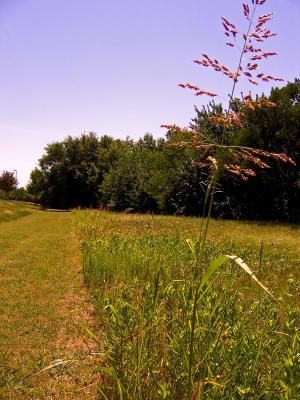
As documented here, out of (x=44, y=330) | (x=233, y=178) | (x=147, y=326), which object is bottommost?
(x=44, y=330)

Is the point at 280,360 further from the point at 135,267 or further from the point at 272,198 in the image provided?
the point at 272,198

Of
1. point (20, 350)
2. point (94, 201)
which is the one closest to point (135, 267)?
point (20, 350)

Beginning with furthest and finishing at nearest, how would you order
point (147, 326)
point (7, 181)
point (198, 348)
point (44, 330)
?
1. point (7, 181)
2. point (44, 330)
3. point (147, 326)
4. point (198, 348)

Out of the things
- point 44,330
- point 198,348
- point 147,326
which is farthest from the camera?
point 44,330

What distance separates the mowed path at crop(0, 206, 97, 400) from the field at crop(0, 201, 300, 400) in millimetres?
17

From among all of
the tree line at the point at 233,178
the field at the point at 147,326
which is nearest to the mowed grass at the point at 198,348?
the field at the point at 147,326

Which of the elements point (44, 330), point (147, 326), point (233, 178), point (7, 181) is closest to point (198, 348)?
point (147, 326)

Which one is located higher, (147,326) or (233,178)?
(233,178)

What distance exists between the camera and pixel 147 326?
11.1 feet

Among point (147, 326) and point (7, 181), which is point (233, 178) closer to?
point (147, 326)

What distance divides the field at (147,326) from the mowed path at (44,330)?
2 cm

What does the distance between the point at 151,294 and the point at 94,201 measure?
5041 cm

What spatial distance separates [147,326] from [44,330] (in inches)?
96.0

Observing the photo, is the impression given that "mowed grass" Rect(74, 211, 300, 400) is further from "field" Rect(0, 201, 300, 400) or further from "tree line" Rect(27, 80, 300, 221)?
"tree line" Rect(27, 80, 300, 221)
